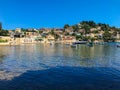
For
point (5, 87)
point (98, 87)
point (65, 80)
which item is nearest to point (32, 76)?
point (65, 80)

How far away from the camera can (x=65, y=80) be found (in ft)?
112

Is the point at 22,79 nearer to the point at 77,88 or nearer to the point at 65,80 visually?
the point at 65,80

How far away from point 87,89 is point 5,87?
884 centimetres

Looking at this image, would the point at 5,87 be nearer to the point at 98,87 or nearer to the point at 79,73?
the point at 98,87

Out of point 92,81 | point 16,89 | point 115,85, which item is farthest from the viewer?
point 92,81

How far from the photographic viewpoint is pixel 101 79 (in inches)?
1385

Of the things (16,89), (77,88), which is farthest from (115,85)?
(16,89)

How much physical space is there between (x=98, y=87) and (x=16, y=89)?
29.7 ft

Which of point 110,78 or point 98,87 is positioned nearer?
point 98,87

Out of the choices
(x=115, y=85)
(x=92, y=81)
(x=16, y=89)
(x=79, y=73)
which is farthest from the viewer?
(x=79, y=73)

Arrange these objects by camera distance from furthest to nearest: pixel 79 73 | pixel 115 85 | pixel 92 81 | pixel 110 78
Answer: pixel 79 73 → pixel 110 78 → pixel 92 81 → pixel 115 85

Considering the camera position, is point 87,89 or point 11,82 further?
point 11,82

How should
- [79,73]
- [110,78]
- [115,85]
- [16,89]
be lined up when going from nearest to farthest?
[16,89]
[115,85]
[110,78]
[79,73]

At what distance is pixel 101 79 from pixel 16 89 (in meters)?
12.0
